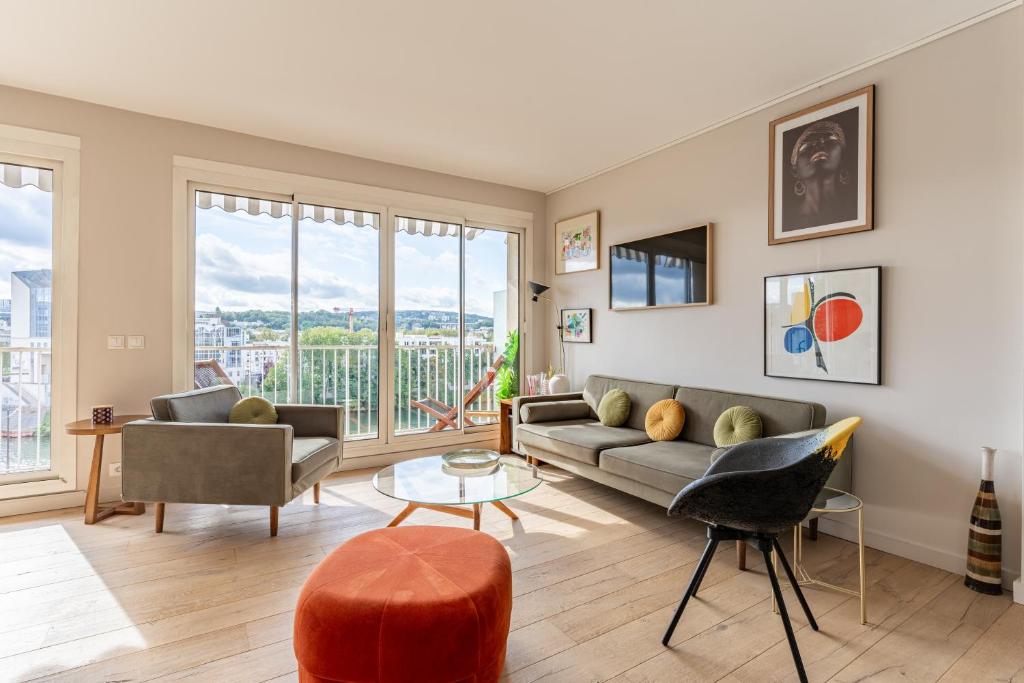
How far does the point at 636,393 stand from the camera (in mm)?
3979

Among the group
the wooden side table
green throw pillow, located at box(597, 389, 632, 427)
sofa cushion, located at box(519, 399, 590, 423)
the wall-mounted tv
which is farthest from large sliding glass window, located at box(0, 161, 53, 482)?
the wall-mounted tv

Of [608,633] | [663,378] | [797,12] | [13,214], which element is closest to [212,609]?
[608,633]

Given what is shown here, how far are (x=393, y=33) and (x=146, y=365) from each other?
278 centimetres

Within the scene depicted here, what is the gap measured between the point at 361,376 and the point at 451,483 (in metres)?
2.24

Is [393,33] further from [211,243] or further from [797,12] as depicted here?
[211,243]

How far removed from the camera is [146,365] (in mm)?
3510

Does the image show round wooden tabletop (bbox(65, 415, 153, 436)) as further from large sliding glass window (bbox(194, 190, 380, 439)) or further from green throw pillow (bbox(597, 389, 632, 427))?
green throw pillow (bbox(597, 389, 632, 427))

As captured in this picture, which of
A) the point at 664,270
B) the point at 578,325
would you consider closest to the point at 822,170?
the point at 664,270

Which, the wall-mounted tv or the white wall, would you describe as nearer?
the white wall

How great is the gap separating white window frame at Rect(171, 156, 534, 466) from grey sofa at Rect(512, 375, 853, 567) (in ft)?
3.54

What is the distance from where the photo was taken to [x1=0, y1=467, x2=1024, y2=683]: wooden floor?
176 centimetres

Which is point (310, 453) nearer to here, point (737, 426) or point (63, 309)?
point (63, 309)

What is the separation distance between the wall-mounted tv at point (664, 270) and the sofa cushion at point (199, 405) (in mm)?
3124

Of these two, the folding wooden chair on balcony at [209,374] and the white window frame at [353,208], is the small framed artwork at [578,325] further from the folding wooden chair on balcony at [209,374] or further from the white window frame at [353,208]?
the folding wooden chair on balcony at [209,374]
